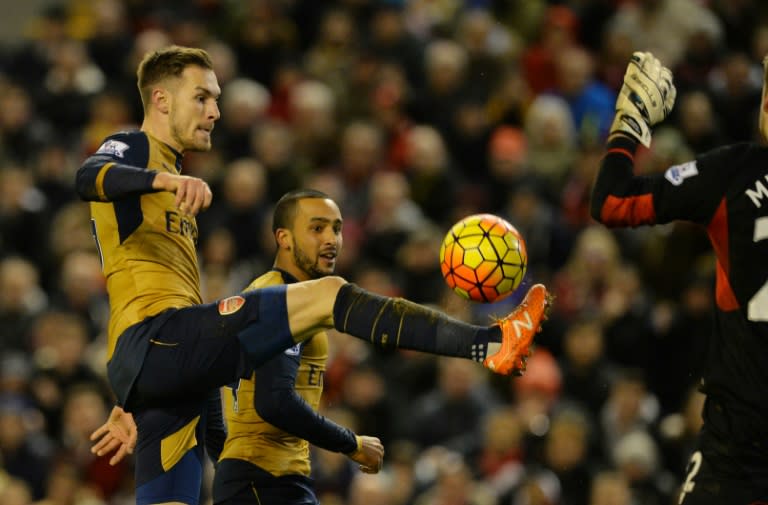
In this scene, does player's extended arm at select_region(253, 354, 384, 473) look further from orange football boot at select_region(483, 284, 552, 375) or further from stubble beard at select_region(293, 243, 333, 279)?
orange football boot at select_region(483, 284, 552, 375)

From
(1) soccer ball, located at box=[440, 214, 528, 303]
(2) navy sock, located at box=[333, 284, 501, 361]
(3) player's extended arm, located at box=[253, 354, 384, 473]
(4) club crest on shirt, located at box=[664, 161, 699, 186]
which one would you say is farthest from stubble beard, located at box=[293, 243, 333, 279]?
(4) club crest on shirt, located at box=[664, 161, 699, 186]

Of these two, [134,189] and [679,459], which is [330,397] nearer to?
[679,459]

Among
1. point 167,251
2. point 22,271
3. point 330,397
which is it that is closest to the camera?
point 167,251

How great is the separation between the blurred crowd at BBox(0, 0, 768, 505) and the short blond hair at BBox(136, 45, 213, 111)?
4.07m

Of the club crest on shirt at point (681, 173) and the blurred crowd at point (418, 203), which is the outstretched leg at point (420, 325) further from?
the blurred crowd at point (418, 203)

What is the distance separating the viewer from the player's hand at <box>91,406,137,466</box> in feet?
20.3

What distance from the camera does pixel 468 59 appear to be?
12891 mm

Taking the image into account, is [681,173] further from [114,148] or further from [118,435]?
[118,435]

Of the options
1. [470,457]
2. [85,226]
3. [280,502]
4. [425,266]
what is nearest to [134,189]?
[280,502]

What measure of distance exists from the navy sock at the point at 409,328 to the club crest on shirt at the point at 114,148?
4.12ft

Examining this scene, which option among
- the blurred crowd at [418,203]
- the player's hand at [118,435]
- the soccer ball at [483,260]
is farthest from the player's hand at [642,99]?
the blurred crowd at [418,203]

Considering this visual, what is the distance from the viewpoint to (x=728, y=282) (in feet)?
15.8

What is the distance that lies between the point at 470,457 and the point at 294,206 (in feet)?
13.2

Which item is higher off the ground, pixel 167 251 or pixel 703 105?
pixel 703 105
